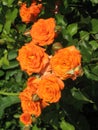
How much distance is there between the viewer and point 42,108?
1729mm

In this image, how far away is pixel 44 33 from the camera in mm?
Result: 1661

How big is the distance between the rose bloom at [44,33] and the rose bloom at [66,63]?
0.09 metres

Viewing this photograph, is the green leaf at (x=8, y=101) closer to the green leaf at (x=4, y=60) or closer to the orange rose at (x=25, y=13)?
the green leaf at (x=4, y=60)

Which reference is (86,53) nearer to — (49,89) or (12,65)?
(49,89)

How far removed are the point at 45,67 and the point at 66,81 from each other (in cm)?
17

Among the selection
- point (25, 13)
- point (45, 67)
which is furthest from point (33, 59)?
point (25, 13)

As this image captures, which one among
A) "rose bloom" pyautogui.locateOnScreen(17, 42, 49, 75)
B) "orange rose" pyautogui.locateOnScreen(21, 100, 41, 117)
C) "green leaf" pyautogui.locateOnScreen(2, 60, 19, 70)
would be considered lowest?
"green leaf" pyautogui.locateOnScreen(2, 60, 19, 70)

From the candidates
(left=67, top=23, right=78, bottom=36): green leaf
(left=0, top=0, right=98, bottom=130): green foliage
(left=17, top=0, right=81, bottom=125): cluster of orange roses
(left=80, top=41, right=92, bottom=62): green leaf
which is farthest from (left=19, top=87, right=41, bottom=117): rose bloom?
(left=67, top=23, right=78, bottom=36): green leaf

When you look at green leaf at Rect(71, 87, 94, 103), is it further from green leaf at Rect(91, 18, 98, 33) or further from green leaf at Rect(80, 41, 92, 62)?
green leaf at Rect(91, 18, 98, 33)

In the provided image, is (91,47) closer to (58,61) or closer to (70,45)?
(70,45)

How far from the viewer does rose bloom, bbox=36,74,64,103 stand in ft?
5.13

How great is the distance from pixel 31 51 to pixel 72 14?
3.07 ft

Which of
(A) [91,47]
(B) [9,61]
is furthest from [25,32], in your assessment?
(A) [91,47]

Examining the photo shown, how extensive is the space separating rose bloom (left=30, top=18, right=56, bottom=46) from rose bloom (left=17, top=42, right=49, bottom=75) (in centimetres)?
5
